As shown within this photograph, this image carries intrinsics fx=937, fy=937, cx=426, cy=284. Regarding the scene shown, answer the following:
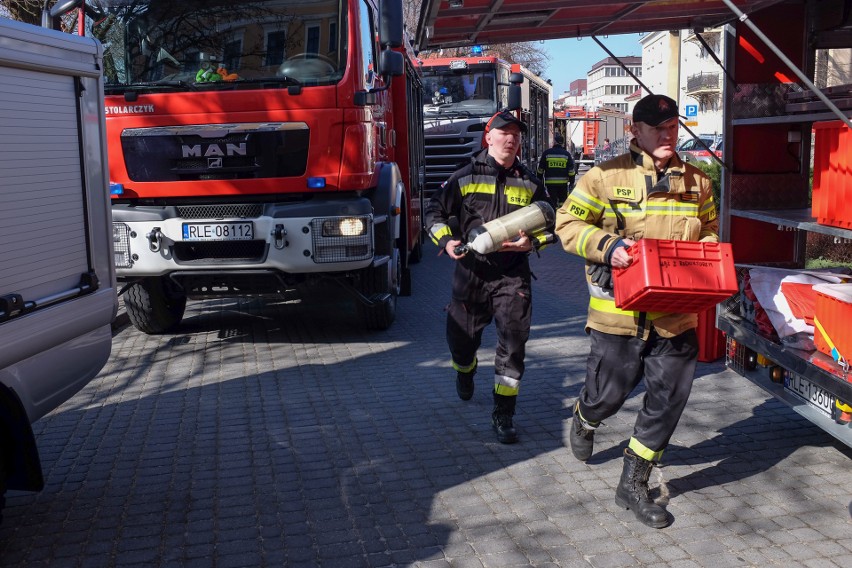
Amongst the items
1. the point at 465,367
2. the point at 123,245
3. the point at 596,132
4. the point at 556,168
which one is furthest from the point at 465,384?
the point at 596,132

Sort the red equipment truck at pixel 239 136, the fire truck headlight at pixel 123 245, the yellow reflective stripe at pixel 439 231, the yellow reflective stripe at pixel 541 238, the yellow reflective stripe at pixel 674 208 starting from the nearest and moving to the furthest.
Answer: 1. the yellow reflective stripe at pixel 674 208
2. the yellow reflective stripe at pixel 541 238
3. the yellow reflective stripe at pixel 439 231
4. the red equipment truck at pixel 239 136
5. the fire truck headlight at pixel 123 245

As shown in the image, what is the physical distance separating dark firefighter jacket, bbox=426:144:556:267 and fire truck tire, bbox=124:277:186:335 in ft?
12.0

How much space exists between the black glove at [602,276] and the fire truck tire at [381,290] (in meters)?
3.86

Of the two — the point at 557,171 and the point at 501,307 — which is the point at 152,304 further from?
the point at 557,171

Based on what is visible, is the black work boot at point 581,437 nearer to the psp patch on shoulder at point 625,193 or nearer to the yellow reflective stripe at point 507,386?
the yellow reflective stripe at point 507,386

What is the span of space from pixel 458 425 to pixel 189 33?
398cm

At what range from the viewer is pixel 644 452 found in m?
4.26

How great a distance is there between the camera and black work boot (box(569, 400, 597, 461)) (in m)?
4.82

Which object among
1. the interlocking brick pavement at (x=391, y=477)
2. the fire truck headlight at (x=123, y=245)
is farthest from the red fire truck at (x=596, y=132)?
the interlocking brick pavement at (x=391, y=477)

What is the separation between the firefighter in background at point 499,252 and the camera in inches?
210

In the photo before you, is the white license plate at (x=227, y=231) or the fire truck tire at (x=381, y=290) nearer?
the white license plate at (x=227, y=231)

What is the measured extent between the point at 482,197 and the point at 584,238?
1.20 meters

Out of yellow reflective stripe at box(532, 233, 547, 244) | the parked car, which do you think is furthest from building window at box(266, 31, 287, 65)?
the parked car

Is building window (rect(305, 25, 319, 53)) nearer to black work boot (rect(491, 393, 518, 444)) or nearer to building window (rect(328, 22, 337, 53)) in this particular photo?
building window (rect(328, 22, 337, 53))
